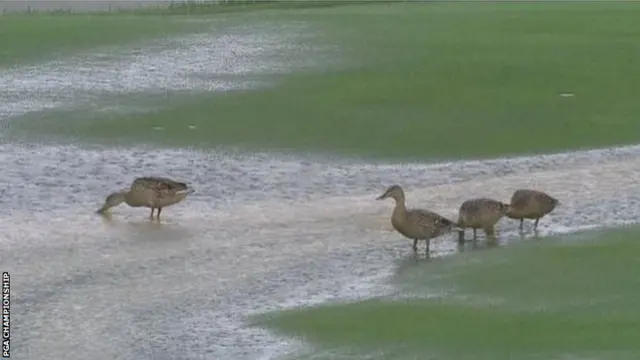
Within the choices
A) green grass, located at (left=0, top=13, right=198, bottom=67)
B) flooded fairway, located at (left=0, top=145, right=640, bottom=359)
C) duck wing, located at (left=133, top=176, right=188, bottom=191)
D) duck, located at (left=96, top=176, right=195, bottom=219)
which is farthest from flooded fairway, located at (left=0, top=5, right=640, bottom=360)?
green grass, located at (left=0, top=13, right=198, bottom=67)

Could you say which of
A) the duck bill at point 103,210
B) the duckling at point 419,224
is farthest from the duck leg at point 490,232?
the duck bill at point 103,210

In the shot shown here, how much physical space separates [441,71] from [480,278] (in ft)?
30.1

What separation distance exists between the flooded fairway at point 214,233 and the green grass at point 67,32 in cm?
495

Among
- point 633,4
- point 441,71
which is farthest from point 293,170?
point 633,4

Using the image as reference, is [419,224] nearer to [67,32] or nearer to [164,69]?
[164,69]

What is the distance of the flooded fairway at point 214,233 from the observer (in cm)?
1078

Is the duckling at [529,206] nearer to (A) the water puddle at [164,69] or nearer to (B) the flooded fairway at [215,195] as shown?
(B) the flooded fairway at [215,195]

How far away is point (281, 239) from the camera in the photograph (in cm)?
1331

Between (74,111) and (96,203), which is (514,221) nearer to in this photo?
(96,203)

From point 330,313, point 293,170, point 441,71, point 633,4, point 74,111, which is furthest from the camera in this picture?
point 633,4

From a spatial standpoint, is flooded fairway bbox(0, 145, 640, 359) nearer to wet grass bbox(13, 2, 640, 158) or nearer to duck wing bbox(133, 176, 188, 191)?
duck wing bbox(133, 176, 188, 191)

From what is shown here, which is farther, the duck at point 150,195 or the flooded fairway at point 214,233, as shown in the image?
the duck at point 150,195

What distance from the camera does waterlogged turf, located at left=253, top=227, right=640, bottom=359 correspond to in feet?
32.0

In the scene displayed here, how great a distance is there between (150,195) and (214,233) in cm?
85
